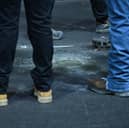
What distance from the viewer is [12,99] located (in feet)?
13.7

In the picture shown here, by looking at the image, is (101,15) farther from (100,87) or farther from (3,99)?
(3,99)

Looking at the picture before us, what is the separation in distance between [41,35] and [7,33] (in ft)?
0.83

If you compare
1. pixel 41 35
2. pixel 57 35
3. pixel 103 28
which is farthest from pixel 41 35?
pixel 103 28

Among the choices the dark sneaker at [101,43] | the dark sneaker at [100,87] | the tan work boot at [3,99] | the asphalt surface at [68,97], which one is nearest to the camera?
the asphalt surface at [68,97]

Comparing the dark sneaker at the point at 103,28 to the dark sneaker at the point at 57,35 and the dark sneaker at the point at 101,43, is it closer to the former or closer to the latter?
the dark sneaker at the point at 57,35

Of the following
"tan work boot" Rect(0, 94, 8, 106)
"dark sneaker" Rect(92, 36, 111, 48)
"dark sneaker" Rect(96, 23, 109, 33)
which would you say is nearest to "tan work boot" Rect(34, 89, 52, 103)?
"tan work boot" Rect(0, 94, 8, 106)

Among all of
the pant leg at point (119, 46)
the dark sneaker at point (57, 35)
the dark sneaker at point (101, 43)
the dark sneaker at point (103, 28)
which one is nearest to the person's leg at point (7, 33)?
the pant leg at point (119, 46)

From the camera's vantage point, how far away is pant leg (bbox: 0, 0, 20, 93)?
149 inches

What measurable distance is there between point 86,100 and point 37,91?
40 centimetres

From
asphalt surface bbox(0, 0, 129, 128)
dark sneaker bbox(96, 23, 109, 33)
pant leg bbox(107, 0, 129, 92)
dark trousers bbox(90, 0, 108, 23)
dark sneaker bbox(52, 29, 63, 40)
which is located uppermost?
pant leg bbox(107, 0, 129, 92)

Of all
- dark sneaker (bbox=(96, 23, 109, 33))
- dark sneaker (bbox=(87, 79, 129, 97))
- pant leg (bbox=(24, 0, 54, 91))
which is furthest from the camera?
dark sneaker (bbox=(96, 23, 109, 33))

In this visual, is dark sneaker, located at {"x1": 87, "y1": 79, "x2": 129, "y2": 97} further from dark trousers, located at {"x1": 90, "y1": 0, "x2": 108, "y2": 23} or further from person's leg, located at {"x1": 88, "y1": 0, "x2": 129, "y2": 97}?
dark trousers, located at {"x1": 90, "y1": 0, "x2": 108, "y2": 23}

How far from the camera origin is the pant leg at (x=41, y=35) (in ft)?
12.6

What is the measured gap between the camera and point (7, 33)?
3854 millimetres
